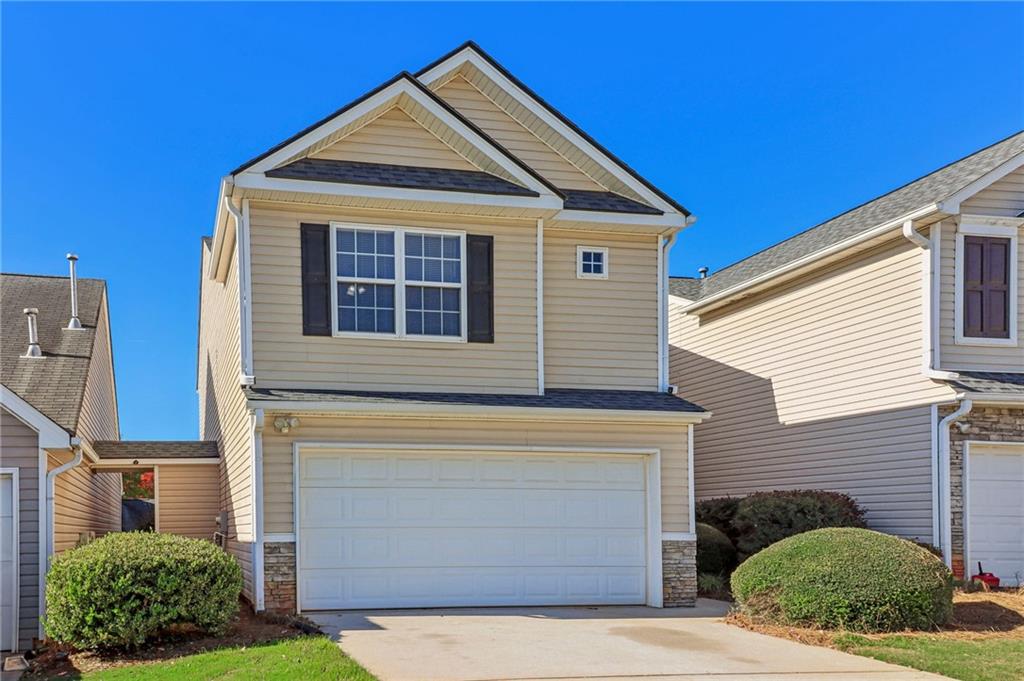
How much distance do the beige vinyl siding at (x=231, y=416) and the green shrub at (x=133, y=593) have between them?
1.55m

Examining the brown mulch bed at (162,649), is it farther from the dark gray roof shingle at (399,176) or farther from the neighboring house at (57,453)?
the dark gray roof shingle at (399,176)

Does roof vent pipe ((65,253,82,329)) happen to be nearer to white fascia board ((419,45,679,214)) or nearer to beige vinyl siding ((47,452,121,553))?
beige vinyl siding ((47,452,121,553))

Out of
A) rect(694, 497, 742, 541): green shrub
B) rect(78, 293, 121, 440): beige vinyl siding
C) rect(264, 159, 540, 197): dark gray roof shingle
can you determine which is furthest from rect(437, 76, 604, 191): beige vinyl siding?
rect(78, 293, 121, 440): beige vinyl siding

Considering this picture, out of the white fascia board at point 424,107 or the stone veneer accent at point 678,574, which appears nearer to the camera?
the white fascia board at point 424,107

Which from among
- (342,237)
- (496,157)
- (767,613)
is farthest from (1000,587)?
(342,237)

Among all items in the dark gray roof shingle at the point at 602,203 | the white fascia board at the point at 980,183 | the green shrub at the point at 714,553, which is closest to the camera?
the dark gray roof shingle at the point at 602,203

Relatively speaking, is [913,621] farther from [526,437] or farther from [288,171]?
[288,171]

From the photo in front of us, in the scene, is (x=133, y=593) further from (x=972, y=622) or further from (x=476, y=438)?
(x=972, y=622)

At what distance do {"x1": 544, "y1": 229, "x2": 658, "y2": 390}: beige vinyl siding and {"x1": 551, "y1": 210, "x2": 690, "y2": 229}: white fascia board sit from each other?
11.8 inches

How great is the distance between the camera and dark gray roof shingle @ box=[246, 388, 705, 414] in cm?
1202

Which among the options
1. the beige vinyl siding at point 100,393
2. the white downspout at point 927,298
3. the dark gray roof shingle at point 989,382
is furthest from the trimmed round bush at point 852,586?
the beige vinyl siding at point 100,393

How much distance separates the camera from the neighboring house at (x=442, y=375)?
479 inches

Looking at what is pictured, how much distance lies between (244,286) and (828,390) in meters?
10.3

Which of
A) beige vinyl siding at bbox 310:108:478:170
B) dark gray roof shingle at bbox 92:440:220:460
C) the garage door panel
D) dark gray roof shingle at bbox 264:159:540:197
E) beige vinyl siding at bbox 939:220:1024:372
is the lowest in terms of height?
the garage door panel
